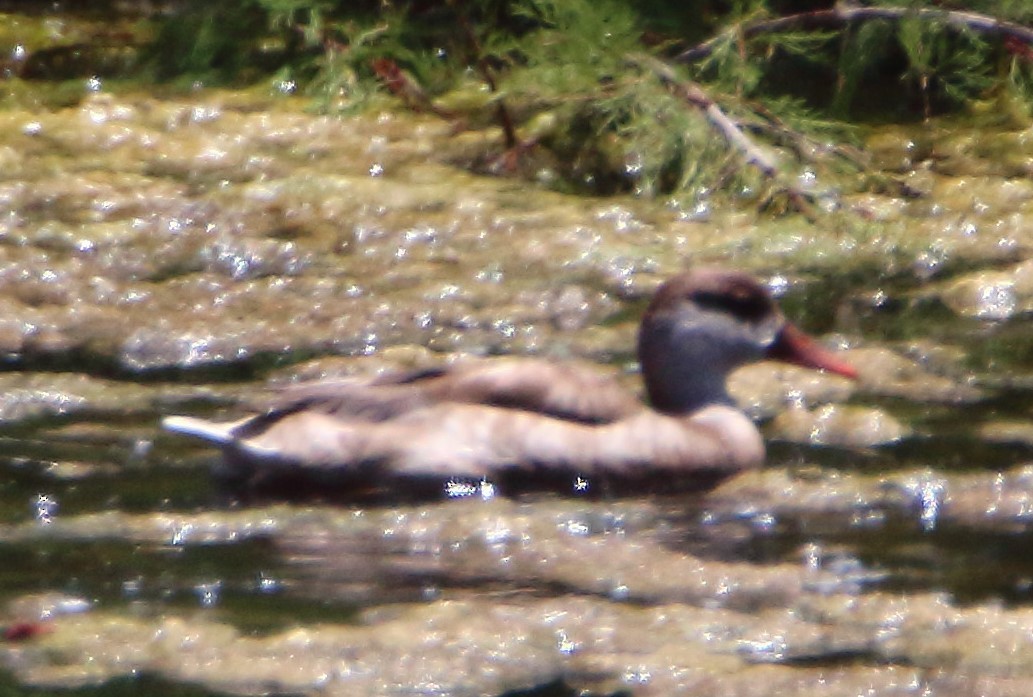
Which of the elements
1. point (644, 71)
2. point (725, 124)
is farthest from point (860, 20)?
point (725, 124)

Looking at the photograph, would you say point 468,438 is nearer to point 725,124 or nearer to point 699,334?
point 699,334

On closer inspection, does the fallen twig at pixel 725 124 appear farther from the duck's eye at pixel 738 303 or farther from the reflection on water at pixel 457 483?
the duck's eye at pixel 738 303

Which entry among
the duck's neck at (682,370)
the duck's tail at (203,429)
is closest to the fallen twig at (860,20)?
the duck's neck at (682,370)

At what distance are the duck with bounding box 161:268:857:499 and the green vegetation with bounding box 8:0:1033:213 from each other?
6.81 ft

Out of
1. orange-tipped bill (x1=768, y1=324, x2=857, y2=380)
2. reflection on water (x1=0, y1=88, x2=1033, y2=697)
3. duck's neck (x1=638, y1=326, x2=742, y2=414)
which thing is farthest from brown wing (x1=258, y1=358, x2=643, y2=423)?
orange-tipped bill (x1=768, y1=324, x2=857, y2=380)

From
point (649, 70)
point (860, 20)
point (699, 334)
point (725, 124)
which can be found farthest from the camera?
point (860, 20)

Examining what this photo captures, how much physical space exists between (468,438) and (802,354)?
105cm

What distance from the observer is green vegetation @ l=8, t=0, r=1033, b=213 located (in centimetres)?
764

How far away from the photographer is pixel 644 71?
7.90 m

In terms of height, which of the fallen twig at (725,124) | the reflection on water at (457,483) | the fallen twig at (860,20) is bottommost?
the reflection on water at (457,483)

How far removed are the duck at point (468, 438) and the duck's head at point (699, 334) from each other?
0.69ft

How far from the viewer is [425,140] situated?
8.43m

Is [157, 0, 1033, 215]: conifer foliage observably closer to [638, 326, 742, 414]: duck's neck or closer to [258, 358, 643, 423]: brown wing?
[638, 326, 742, 414]: duck's neck

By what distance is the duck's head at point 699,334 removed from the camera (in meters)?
5.51
